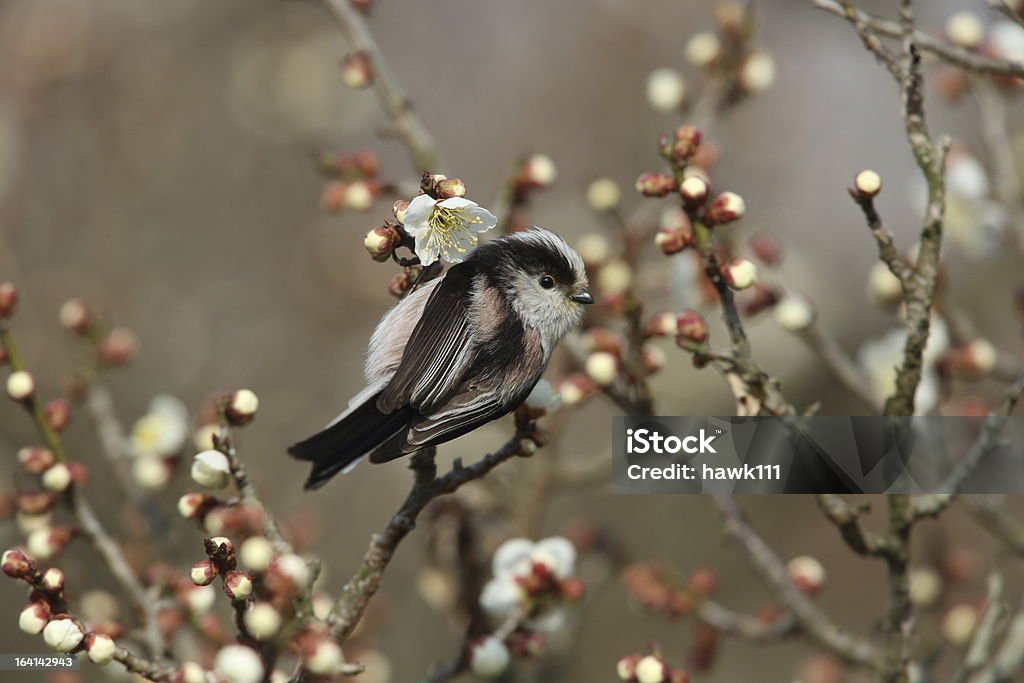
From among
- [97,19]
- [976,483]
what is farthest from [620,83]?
[976,483]

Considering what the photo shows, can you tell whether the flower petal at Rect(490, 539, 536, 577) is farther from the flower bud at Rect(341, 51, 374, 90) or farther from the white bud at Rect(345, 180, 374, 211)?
the flower bud at Rect(341, 51, 374, 90)

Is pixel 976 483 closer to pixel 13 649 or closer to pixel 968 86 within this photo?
pixel 968 86

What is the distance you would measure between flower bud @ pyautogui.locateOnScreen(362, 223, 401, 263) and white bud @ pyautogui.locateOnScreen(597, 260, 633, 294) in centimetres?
147

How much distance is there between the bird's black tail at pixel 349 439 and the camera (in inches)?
69.1

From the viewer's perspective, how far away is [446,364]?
1.81m

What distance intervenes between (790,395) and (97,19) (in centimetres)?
483

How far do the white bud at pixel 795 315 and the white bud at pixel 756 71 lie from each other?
0.85 meters

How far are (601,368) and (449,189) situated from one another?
0.90 meters

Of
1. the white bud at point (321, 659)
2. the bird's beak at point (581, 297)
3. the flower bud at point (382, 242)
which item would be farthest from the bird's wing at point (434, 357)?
the white bud at point (321, 659)

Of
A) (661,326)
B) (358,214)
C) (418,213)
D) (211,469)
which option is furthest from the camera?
(358,214)

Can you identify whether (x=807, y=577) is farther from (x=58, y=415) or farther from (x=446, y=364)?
(x=58, y=415)

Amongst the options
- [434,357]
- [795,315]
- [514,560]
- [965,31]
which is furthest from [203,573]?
[965,31]

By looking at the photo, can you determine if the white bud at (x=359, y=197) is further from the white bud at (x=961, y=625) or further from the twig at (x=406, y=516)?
the white bud at (x=961, y=625)

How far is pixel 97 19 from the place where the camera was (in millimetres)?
6363
